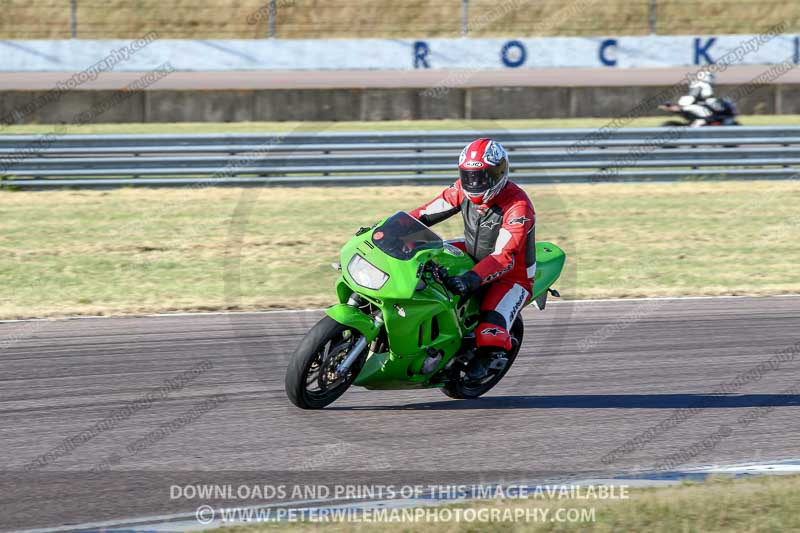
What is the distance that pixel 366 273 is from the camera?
6762 millimetres

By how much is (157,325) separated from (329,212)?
20.9 ft

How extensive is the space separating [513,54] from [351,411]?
1012 inches

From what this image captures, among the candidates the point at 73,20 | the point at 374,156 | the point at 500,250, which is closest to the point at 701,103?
the point at 374,156

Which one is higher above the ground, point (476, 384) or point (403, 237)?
point (403, 237)

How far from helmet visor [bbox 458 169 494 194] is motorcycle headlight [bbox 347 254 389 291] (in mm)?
832

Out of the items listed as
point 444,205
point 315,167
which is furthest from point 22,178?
point 444,205

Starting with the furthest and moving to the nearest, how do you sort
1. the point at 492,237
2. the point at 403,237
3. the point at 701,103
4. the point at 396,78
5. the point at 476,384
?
the point at 396,78
the point at 701,103
the point at 476,384
the point at 492,237
the point at 403,237

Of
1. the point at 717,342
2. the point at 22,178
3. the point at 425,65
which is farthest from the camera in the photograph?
the point at 425,65

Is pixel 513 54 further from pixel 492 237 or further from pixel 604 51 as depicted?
pixel 492 237

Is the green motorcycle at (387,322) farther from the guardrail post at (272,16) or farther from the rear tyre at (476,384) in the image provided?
the guardrail post at (272,16)

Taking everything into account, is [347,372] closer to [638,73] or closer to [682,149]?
[682,149]

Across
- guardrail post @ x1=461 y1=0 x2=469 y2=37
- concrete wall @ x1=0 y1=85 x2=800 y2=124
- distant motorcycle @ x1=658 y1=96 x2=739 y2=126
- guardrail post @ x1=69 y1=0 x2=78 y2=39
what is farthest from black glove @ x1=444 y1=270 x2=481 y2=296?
guardrail post @ x1=69 y1=0 x2=78 y2=39

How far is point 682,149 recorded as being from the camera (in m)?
18.2

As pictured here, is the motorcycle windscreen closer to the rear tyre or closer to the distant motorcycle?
the rear tyre
